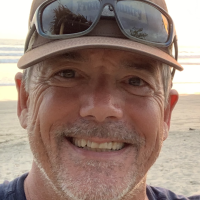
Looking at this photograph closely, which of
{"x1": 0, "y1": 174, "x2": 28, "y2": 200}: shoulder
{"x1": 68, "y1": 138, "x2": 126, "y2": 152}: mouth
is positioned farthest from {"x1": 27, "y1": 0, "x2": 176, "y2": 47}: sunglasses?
{"x1": 0, "y1": 174, "x2": 28, "y2": 200}: shoulder

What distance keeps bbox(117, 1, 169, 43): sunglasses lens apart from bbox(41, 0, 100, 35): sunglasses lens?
0.17 metres

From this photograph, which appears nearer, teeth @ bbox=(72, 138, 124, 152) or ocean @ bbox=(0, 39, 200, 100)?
teeth @ bbox=(72, 138, 124, 152)

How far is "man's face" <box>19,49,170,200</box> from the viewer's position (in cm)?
166

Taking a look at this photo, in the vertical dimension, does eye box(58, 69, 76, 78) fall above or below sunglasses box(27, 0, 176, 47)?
below

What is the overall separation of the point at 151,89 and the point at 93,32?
0.56 m

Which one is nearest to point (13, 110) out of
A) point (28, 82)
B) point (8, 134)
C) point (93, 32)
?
point (8, 134)

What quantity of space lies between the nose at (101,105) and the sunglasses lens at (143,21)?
37 centimetres

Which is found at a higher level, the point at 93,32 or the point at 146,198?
the point at 93,32

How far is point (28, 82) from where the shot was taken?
2.05 m

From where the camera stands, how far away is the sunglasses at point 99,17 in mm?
1632

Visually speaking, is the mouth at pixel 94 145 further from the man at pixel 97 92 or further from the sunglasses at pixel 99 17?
the sunglasses at pixel 99 17

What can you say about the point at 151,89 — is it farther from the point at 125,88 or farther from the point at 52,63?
the point at 52,63

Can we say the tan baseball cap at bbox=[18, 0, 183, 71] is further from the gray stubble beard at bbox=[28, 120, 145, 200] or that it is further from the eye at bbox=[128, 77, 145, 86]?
the gray stubble beard at bbox=[28, 120, 145, 200]

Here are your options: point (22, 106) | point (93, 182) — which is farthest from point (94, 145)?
point (22, 106)
